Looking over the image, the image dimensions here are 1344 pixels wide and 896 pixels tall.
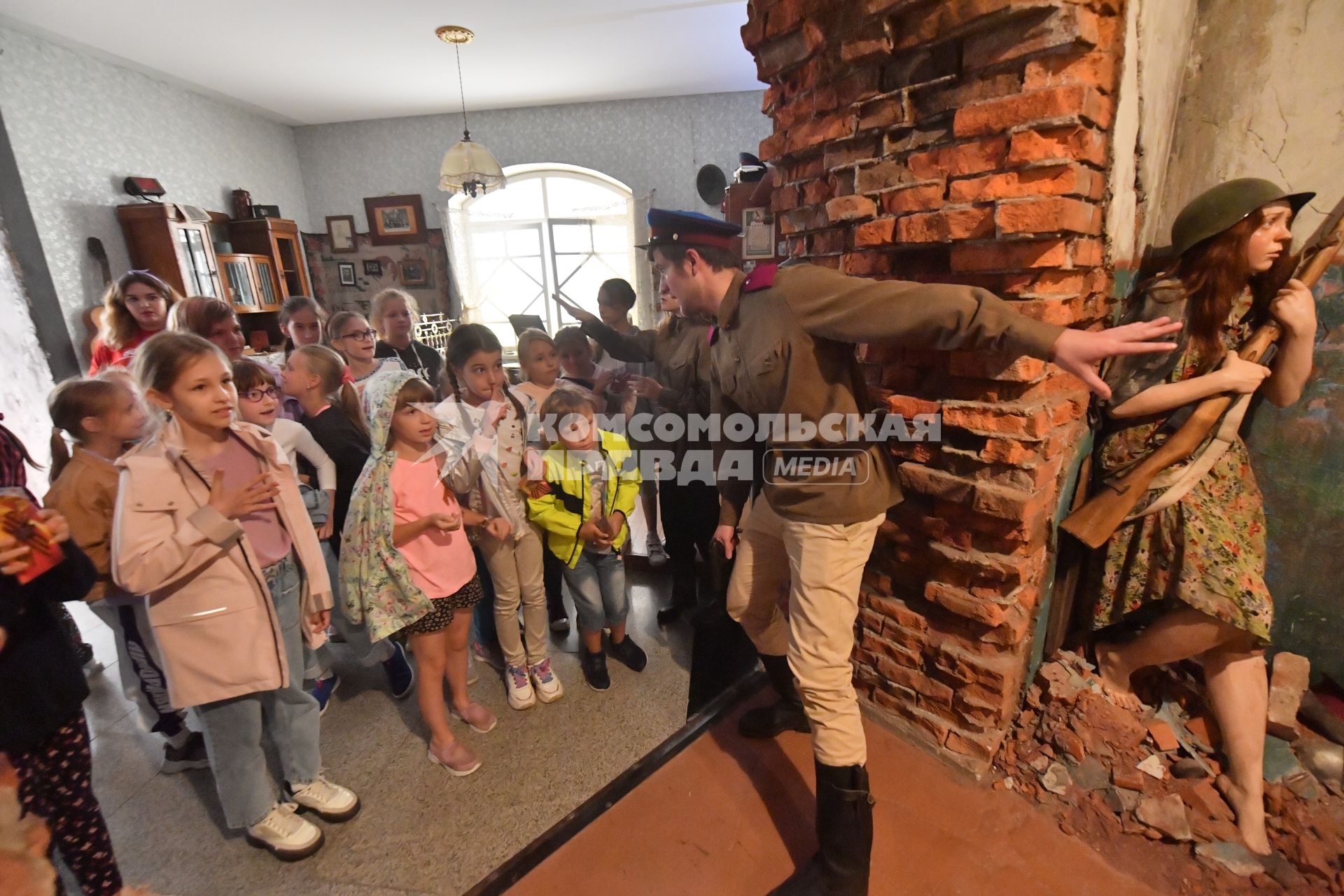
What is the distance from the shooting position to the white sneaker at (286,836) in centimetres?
167

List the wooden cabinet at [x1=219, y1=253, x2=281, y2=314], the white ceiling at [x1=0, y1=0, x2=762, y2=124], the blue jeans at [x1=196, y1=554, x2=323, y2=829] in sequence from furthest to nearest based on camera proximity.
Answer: the wooden cabinet at [x1=219, y1=253, x2=281, y2=314] < the white ceiling at [x1=0, y1=0, x2=762, y2=124] < the blue jeans at [x1=196, y1=554, x2=323, y2=829]

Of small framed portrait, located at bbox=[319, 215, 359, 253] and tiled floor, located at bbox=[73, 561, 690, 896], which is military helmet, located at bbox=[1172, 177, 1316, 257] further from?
small framed portrait, located at bbox=[319, 215, 359, 253]

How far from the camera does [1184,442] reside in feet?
4.83

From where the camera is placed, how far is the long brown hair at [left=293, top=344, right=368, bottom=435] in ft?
7.64

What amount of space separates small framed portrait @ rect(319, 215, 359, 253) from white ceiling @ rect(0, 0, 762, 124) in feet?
3.54

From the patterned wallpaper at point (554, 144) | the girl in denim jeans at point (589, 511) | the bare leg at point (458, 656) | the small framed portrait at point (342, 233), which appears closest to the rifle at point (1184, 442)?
the girl in denim jeans at point (589, 511)

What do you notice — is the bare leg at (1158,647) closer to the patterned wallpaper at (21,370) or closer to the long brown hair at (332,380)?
the long brown hair at (332,380)

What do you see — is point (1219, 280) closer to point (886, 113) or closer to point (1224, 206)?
point (1224, 206)

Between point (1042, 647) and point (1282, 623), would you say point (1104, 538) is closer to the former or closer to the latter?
point (1042, 647)

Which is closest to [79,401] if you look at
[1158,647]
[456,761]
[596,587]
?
[456,761]

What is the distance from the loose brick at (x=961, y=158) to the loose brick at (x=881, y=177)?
Result: 2cm

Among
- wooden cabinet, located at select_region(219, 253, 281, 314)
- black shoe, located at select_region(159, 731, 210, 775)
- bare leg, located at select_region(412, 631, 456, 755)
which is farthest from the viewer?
wooden cabinet, located at select_region(219, 253, 281, 314)

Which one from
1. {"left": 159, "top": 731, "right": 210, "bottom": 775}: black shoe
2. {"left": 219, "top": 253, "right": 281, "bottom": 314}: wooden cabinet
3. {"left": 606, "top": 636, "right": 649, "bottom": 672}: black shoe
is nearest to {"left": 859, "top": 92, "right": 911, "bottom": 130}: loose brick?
{"left": 606, "top": 636, "right": 649, "bottom": 672}: black shoe

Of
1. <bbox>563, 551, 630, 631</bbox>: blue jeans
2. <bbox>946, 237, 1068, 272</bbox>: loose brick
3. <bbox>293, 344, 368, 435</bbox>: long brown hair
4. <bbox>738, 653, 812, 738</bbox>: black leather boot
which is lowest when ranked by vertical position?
<bbox>738, 653, 812, 738</bbox>: black leather boot
